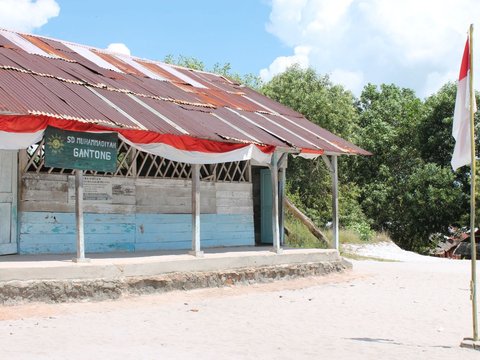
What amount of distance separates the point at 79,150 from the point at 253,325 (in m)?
3.64

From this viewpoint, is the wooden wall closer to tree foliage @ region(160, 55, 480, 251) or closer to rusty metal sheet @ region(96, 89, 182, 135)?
rusty metal sheet @ region(96, 89, 182, 135)

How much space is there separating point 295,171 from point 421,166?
22.3 ft

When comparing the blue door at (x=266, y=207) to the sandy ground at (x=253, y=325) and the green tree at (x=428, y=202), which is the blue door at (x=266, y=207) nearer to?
the sandy ground at (x=253, y=325)

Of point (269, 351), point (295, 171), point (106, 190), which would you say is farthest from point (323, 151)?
point (295, 171)

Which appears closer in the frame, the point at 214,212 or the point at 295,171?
the point at 214,212

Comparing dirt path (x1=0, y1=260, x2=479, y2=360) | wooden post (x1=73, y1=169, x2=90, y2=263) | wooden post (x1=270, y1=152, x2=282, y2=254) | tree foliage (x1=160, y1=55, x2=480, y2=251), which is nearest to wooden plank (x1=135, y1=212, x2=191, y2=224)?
wooden post (x1=270, y1=152, x2=282, y2=254)

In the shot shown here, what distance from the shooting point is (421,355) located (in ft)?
18.9

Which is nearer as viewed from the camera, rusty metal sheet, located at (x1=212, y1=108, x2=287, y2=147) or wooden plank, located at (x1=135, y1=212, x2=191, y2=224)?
rusty metal sheet, located at (x1=212, y1=108, x2=287, y2=147)

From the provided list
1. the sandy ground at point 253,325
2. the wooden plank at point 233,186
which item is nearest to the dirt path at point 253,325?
the sandy ground at point 253,325

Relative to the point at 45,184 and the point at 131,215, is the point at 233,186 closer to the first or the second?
the point at 131,215

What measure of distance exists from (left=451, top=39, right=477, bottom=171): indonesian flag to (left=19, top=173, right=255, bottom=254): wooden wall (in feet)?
21.9

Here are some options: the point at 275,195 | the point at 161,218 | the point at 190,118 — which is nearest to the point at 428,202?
the point at 275,195

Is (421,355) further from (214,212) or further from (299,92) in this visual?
(299,92)

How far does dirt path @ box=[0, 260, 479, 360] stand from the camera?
5770 mm
